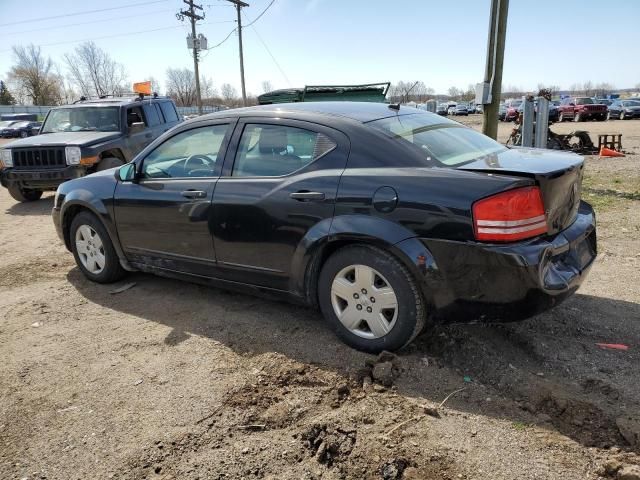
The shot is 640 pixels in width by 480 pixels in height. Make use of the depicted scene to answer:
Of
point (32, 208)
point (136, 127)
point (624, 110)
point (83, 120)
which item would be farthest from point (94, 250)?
point (624, 110)

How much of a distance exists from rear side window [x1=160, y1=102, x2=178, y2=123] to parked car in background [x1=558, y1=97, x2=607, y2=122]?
3343cm

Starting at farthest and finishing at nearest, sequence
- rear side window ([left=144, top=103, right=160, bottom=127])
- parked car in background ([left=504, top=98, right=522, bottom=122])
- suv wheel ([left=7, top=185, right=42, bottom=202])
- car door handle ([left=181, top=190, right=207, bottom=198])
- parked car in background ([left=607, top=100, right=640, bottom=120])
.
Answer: parked car in background ([left=504, top=98, right=522, bottom=122]) < parked car in background ([left=607, top=100, right=640, bottom=120]) < rear side window ([left=144, top=103, right=160, bottom=127]) < suv wheel ([left=7, top=185, right=42, bottom=202]) < car door handle ([left=181, top=190, right=207, bottom=198])

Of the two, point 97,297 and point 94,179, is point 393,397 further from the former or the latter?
point 94,179

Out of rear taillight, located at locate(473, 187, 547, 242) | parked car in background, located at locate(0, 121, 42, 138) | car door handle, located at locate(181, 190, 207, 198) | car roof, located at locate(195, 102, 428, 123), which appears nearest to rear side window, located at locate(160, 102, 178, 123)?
car roof, located at locate(195, 102, 428, 123)

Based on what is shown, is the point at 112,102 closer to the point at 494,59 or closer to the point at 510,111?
the point at 494,59

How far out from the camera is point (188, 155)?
4227 millimetres

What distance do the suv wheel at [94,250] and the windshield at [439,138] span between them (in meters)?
2.85

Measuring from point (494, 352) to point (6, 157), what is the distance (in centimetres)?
967

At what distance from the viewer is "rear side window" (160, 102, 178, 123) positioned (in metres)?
11.1

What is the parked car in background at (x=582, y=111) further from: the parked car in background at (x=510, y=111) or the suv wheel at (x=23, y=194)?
the suv wheel at (x=23, y=194)

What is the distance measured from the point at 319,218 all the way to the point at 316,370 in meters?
0.97

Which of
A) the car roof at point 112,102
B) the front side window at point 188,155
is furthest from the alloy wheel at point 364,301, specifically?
the car roof at point 112,102

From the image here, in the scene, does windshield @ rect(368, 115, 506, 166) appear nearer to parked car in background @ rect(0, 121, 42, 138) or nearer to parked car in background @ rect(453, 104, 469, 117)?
parked car in background @ rect(0, 121, 42, 138)

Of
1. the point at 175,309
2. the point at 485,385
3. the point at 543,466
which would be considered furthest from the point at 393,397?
the point at 175,309
